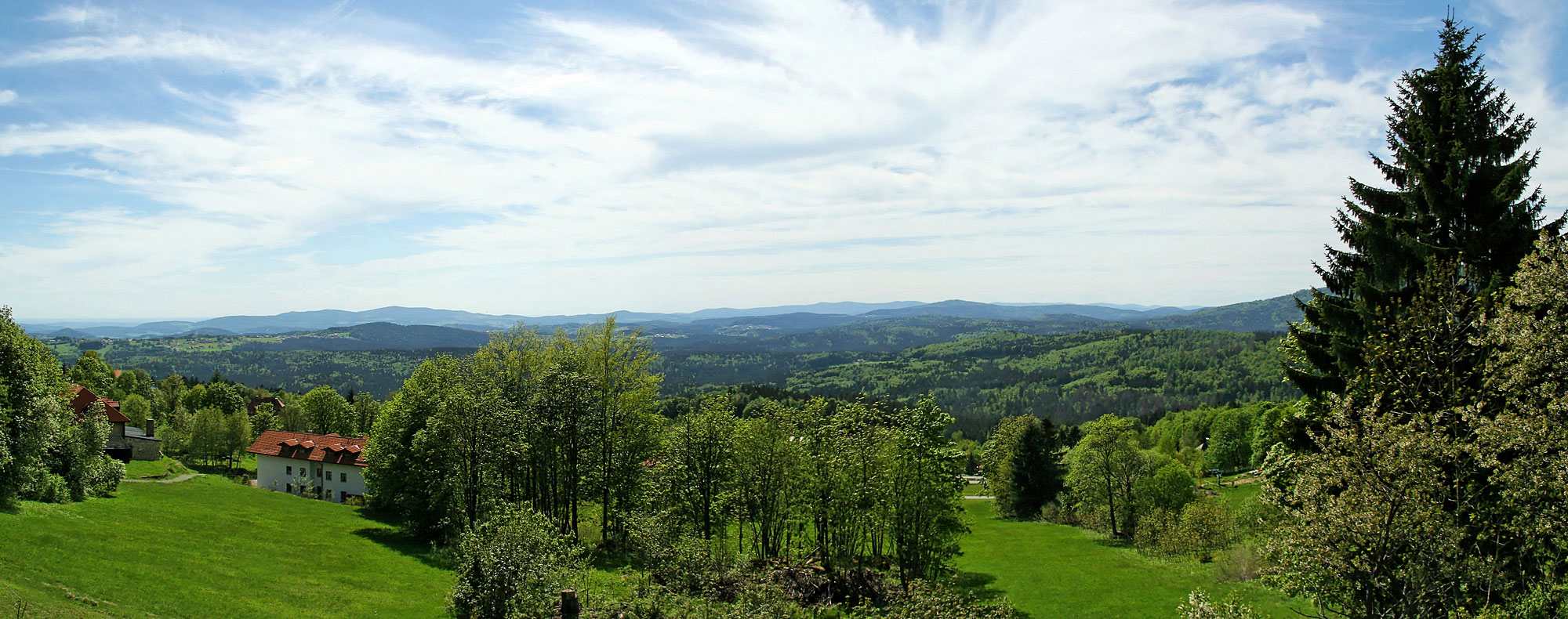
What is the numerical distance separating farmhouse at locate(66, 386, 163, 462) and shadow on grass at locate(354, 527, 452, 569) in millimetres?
27660

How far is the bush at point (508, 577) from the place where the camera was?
58.2 ft

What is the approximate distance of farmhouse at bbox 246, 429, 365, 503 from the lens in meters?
60.0

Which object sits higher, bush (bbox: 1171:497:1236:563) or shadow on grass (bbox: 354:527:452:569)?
shadow on grass (bbox: 354:527:452:569)

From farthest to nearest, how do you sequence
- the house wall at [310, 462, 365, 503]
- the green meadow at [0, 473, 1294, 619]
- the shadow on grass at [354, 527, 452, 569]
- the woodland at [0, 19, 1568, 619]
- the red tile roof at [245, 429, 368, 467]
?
the red tile roof at [245, 429, 368, 467] → the house wall at [310, 462, 365, 503] → the shadow on grass at [354, 527, 452, 569] → the green meadow at [0, 473, 1294, 619] → the woodland at [0, 19, 1568, 619]

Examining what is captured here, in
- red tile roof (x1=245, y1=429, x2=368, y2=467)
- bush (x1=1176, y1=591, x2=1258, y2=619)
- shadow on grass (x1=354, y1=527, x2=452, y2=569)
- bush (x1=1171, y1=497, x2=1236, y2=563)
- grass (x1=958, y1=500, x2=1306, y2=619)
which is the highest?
bush (x1=1176, y1=591, x2=1258, y2=619)

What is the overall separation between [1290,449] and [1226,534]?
992 inches

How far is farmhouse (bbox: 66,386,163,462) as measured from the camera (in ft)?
185

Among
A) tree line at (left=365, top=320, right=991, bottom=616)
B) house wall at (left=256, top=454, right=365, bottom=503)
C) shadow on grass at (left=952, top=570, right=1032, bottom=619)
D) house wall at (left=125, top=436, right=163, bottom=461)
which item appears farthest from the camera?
house wall at (left=125, top=436, right=163, bottom=461)

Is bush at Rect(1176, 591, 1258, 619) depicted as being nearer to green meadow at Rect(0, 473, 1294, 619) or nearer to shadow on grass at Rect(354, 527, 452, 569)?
green meadow at Rect(0, 473, 1294, 619)

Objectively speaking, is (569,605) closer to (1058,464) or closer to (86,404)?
(1058,464)

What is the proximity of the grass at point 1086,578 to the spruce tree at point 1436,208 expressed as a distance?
10182mm

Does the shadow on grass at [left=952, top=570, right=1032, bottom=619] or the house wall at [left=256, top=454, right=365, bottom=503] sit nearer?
the shadow on grass at [left=952, top=570, right=1032, bottom=619]

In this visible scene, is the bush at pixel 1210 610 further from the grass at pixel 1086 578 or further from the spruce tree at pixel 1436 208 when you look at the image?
the grass at pixel 1086 578

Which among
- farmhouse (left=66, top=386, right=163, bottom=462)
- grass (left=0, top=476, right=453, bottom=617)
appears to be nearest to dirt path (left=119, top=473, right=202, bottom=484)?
farmhouse (left=66, top=386, right=163, bottom=462)
